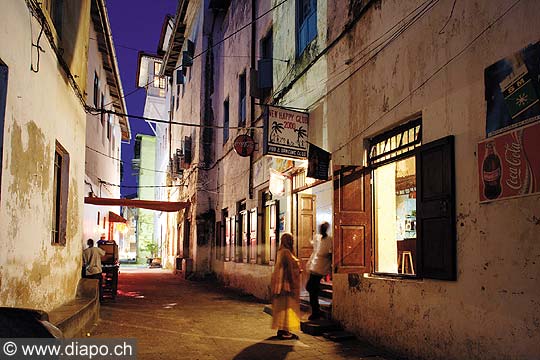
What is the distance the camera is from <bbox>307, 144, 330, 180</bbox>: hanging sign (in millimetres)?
9344

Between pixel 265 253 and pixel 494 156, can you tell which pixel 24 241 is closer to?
pixel 494 156

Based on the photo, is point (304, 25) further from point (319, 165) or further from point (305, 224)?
point (305, 224)

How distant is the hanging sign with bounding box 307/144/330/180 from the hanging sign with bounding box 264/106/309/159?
2.82 feet

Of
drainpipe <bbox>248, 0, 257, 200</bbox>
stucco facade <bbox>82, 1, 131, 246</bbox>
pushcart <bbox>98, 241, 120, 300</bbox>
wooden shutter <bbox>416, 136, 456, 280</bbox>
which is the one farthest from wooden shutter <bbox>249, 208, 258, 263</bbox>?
wooden shutter <bbox>416, 136, 456, 280</bbox>

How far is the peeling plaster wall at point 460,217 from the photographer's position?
15.9 ft

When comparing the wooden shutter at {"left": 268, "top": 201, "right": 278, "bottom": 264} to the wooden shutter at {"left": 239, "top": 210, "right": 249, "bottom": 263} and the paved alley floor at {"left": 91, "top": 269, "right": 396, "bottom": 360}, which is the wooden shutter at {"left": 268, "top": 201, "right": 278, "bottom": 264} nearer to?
the paved alley floor at {"left": 91, "top": 269, "right": 396, "bottom": 360}

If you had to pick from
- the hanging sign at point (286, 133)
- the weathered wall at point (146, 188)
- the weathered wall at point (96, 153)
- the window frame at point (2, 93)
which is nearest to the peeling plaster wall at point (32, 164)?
the window frame at point (2, 93)

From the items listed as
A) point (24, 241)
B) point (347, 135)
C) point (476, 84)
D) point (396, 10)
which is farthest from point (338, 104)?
point (24, 241)

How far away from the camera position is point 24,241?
253 inches

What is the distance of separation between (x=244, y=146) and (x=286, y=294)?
22.6 ft

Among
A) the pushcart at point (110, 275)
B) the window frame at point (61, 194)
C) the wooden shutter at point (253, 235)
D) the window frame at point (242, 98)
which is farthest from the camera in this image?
the window frame at point (242, 98)

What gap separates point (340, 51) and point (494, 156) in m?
4.61

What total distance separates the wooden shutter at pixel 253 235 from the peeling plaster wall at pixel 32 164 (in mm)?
5942

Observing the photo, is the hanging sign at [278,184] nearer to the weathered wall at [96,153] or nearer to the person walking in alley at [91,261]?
the person walking in alley at [91,261]
